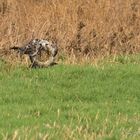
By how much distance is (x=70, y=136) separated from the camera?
21.3ft

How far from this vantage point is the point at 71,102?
862 centimetres

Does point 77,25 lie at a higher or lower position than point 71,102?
higher

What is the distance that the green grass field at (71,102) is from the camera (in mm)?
6838

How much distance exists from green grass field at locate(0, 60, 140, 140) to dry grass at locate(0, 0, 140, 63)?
204cm

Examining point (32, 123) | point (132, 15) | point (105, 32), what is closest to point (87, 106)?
point (32, 123)

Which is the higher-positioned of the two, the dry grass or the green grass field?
the dry grass

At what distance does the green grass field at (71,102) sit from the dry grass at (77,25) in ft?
6.70

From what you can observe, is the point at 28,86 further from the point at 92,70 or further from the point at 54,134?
the point at 54,134

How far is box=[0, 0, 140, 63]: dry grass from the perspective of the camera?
13133 mm

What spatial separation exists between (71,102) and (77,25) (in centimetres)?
517

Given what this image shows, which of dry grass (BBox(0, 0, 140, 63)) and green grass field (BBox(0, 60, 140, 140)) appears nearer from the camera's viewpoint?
green grass field (BBox(0, 60, 140, 140))

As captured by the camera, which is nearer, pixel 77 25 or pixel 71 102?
pixel 71 102

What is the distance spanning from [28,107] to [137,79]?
2746mm

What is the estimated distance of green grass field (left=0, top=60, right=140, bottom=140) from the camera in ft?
22.4
